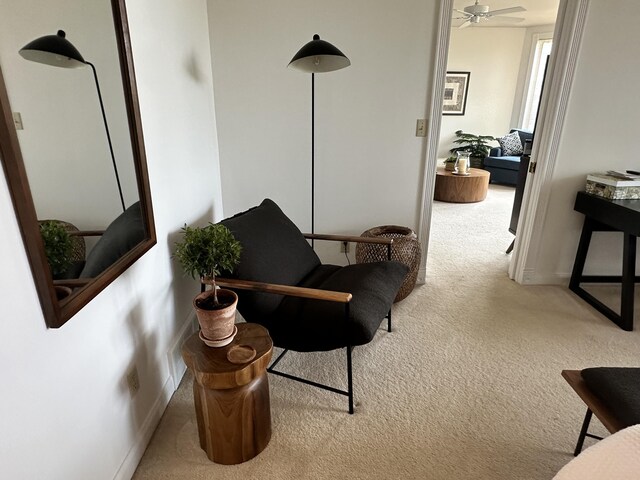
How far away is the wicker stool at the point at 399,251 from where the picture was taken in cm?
250

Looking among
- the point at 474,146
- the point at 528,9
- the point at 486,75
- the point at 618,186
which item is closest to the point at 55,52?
the point at 618,186

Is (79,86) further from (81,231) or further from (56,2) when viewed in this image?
(81,231)

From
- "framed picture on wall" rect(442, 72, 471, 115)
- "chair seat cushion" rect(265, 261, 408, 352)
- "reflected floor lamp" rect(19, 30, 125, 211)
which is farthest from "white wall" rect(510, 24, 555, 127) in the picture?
"reflected floor lamp" rect(19, 30, 125, 211)

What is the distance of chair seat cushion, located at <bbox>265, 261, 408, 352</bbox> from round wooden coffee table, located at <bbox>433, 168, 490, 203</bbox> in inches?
144

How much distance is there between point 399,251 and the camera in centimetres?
249

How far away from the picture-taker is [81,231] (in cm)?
112

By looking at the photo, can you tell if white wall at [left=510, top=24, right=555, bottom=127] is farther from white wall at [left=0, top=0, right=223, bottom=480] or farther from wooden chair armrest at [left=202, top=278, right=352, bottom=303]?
wooden chair armrest at [left=202, top=278, right=352, bottom=303]

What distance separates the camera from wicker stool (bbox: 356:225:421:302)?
2502mm

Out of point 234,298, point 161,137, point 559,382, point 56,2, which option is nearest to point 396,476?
point 234,298

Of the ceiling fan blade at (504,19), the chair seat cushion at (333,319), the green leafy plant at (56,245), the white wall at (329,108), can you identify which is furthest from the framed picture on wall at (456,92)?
the green leafy plant at (56,245)

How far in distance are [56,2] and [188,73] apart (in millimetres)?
1046

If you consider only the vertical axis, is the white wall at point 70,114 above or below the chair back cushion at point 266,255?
above

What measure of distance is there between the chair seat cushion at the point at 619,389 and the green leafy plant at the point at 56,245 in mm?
1713

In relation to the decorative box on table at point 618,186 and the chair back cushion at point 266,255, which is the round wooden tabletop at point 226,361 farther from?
the decorative box on table at point 618,186
